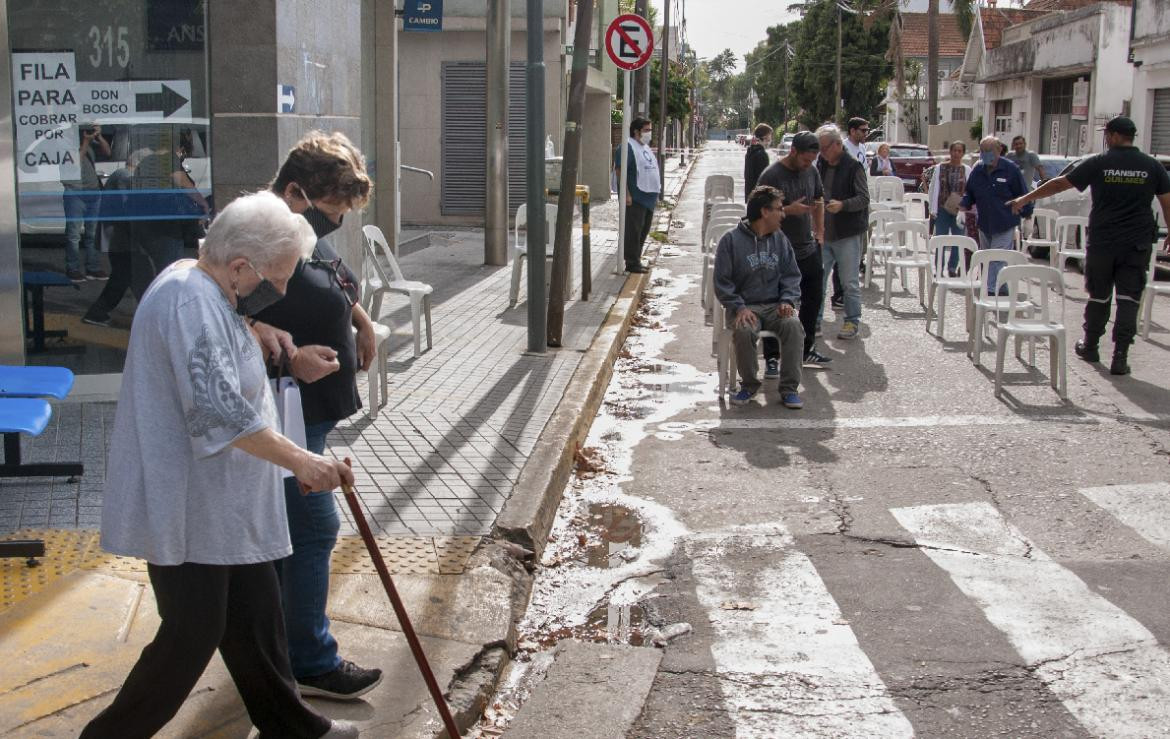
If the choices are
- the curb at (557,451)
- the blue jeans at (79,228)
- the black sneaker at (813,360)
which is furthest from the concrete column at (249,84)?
the black sneaker at (813,360)

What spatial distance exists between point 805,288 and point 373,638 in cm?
666

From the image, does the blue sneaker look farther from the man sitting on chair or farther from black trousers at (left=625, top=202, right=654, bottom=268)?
black trousers at (left=625, top=202, right=654, bottom=268)

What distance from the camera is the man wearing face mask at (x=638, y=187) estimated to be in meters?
15.8

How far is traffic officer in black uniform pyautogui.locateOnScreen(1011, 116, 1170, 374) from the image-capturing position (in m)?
10.4

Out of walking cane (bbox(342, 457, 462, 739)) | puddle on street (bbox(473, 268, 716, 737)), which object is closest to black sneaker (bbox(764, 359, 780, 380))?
puddle on street (bbox(473, 268, 716, 737))

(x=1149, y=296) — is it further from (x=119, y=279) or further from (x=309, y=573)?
(x=309, y=573)

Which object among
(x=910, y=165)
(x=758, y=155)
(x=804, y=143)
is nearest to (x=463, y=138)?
(x=758, y=155)

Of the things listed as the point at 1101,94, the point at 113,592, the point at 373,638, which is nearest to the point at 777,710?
the point at 373,638

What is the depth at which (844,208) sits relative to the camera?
38.0 ft

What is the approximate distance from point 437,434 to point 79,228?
260cm

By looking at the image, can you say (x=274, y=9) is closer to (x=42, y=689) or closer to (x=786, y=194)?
(x=786, y=194)

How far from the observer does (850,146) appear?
15.2 meters

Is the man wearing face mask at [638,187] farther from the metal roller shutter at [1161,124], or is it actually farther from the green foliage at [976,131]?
the green foliage at [976,131]

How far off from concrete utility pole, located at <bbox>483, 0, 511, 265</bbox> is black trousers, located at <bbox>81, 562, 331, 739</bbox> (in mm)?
13344
